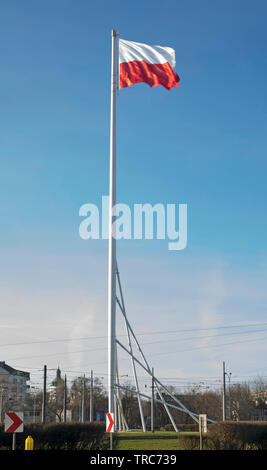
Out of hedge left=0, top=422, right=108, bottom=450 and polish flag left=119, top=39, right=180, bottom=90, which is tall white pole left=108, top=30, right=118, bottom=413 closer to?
polish flag left=119, top=39, right=180, bottom=90

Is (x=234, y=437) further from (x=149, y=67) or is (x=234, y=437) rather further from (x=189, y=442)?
(x=149, y=67)

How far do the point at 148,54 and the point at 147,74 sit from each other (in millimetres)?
1248

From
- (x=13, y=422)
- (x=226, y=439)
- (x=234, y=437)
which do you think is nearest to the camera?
(x=13, y=422)

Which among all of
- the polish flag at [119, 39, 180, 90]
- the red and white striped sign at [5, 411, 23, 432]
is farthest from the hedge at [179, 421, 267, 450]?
the polish flag at [119, 39, 180, 90]

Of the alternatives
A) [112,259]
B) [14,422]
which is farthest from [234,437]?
[112,259]

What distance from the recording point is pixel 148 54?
29609mm

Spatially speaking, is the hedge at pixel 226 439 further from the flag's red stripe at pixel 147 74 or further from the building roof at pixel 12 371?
the building roof at pixel 12 371

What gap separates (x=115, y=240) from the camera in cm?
3144

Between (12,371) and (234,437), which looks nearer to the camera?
(234,437)

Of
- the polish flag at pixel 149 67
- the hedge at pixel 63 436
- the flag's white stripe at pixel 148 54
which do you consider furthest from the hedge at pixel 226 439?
the flag's white stripe at pixel 148 54

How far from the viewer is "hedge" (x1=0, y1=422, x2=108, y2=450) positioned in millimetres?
23031

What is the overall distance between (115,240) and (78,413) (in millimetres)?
79502

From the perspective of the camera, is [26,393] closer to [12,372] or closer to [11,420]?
[12,372]

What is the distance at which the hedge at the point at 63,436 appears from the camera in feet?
75.6
